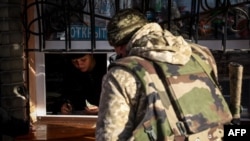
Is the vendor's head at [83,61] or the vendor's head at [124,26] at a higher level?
the vendor's head at [124,26]

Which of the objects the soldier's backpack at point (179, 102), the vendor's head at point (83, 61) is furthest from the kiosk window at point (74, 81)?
the soldier's backpack at point (179, 102)

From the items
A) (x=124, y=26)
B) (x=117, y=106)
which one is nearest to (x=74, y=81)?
(x=124, y=26)

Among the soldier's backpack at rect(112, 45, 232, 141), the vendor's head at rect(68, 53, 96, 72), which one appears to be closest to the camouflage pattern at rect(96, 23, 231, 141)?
the soldier's backpack at rect(112, 45, 232, 141)

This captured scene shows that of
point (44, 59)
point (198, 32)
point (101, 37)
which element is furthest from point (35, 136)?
point (198, 32)

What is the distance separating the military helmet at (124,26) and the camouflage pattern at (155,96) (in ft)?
0.13

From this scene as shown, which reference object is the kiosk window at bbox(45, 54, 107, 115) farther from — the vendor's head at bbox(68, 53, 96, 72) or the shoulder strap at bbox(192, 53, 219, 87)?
the shoulder strap at bbox(192, 53, 219, 87)

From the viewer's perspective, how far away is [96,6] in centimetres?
386

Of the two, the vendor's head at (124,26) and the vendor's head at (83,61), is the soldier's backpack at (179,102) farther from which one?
the vendor's head at (83,61)

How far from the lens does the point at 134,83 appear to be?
2.14 meters

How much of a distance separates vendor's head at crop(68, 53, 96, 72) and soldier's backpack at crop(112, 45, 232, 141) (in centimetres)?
175

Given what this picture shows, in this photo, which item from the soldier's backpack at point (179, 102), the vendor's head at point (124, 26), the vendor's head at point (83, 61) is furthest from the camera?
the vendor's head at point (83, 61)

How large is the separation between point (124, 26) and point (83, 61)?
1764mm

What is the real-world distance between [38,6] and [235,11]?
1540mm

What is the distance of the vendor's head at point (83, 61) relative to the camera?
3.99m
